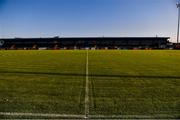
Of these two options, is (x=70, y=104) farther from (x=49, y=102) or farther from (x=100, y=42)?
(x=100, y=42)

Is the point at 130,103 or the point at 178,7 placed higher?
the point at 178,7

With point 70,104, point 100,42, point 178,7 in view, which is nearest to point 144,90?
point 70,104

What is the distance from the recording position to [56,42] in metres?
126

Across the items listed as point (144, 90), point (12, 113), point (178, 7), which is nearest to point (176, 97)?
point (144, 90)

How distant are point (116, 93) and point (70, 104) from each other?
79.7 inches

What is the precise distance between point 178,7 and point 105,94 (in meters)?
78.5

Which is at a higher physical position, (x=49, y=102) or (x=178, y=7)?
(x=178, y=7)

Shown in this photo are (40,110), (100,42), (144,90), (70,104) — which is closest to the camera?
(40,110)

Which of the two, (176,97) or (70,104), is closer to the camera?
(70,104)

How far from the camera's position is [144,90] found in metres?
9.04

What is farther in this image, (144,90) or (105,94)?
(144,90)

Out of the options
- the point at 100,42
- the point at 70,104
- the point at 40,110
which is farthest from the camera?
the point at 100,42

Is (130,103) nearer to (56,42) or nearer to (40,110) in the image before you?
(40,110)

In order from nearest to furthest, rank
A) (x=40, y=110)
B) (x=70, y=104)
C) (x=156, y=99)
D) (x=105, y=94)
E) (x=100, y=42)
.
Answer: (x=40, y=110)
(x=70, y=104)
(x=156, y=99)
(x=105, y=94)
(x=100, y=42)
